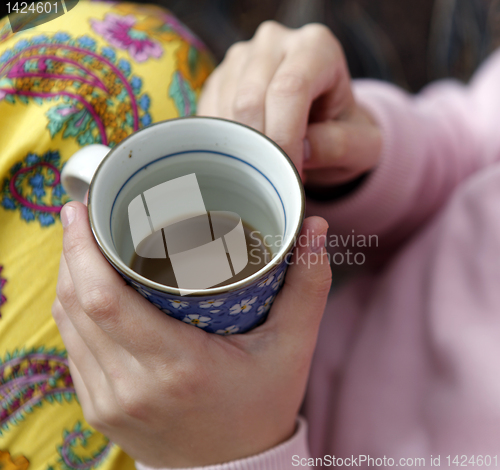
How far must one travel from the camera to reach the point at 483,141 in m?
0.78

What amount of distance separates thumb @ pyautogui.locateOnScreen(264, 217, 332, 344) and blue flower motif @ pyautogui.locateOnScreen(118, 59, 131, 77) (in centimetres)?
33

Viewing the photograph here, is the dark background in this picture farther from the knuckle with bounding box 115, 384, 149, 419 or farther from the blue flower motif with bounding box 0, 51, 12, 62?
the knuckle with bounding box 115, 384, 149, 419

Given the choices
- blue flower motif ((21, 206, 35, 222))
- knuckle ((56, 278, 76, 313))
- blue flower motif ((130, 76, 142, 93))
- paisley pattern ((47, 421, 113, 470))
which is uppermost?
blue flower motif ((130, 76, 142, 93))

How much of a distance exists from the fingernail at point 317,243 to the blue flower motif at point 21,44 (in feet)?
1.38

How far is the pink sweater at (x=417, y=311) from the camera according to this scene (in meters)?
0.52

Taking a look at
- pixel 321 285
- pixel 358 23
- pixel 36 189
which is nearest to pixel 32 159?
pixel 36 189

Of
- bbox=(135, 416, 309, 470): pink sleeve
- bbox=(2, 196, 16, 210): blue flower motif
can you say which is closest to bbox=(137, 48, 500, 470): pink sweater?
bbox=(135, 416, 309, 470): pink sleeve

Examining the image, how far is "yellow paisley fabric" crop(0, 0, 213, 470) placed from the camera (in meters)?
0.45

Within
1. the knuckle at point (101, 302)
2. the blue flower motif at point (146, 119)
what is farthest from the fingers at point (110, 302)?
the blue flower motif at point (146, 119)

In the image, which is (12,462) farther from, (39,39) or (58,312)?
(39,39)

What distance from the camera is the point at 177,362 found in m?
0.36

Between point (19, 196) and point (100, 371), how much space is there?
0.22 m

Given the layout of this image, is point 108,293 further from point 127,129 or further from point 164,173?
point 127,129

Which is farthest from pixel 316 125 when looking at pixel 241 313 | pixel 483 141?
pixel 483 141
